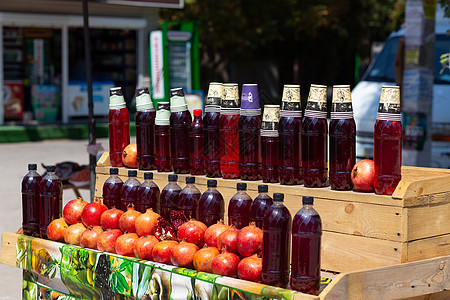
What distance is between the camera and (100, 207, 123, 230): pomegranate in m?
4.52

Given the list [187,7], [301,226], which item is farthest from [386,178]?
[187,7]

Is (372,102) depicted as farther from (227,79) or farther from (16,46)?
(227,79)

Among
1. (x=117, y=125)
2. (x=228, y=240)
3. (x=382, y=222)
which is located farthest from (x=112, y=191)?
(x=382, y=222)

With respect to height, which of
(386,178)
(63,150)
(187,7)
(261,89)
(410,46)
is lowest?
(63,150)

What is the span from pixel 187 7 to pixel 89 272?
57.3ft

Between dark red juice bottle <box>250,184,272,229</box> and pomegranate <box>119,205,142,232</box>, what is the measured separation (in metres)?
0.86

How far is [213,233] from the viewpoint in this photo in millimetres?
4008

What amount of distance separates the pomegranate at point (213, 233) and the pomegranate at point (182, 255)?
4.0 inches

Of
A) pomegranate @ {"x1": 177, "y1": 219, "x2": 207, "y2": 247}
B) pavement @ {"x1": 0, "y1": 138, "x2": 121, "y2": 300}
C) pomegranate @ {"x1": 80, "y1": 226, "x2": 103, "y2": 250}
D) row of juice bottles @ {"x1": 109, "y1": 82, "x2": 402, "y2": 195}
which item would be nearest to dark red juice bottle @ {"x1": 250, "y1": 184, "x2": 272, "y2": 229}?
row of juice bottles @ {"x1": 109, "y1": 82, "x2": 402, "y2": 195}

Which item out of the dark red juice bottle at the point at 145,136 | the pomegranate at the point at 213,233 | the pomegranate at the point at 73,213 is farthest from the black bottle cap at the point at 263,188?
the pomegranate at the point at 73,213

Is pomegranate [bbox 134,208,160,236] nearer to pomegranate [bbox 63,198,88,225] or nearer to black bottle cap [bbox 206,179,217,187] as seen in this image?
black bottle cap [bbox 206,179,217,187]

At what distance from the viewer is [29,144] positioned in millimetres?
16219

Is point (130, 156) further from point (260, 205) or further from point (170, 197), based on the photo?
point (260, 205)

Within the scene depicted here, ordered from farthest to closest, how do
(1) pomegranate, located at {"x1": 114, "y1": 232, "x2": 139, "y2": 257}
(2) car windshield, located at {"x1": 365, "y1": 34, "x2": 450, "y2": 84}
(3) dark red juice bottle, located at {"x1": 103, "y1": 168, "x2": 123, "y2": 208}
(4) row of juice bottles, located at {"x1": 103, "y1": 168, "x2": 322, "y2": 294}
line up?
1. (2) car windshield, located at {"x1": 365, "y1": 34, "x2": 450, "y2": 84}
2. (3) dark red juice bottle, located at {"x1": 103, "y1": 168, "x2": 123, "y2": 208}
3. (1) pomegranate, located at {"x1": 114, "y1": 232, "x2": 139, "y2": 257}
4. (4) row of juice bottles, located at {"x1": 103, "y1": 168, "x2": 322, "y2": 294}
